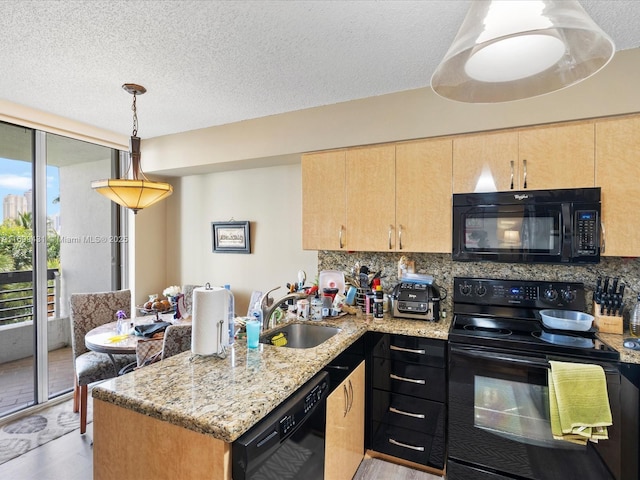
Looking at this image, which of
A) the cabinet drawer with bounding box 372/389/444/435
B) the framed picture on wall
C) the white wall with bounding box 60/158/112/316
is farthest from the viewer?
the framed picture on wall

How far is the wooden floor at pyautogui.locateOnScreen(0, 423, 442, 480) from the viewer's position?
84.0 inches

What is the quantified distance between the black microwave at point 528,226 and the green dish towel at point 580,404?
654 mm

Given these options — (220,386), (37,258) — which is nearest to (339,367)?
(220,386)

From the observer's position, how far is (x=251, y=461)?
40.4 inches

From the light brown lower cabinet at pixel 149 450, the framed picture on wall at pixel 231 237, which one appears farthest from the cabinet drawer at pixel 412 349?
the framed picture on wall at pixel 231 237

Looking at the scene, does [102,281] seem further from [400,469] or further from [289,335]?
[400,469]

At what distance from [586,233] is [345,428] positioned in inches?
69.1

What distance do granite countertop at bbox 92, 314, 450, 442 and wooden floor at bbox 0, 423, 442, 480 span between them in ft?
3.30

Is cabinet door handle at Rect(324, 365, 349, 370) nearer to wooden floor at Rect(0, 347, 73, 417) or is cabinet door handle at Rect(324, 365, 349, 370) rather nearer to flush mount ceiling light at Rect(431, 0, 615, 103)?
flush mount ceiling light at Rect(431, 0, 615, 103)

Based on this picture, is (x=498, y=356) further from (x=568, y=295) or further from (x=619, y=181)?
(x=619, y=181)

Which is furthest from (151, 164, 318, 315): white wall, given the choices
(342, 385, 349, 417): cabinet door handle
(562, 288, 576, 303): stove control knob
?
(562, 288, 576, 303): stove control knob

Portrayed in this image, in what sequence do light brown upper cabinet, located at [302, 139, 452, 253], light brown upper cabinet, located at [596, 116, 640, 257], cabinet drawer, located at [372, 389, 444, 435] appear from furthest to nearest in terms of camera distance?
light brown upper cabinet, located at [302, 139, 452, 253]
cabinet drawer, located at [372, 389, 444, 435]
light brown upper cabinet, located at [596, 116, 640, 257]

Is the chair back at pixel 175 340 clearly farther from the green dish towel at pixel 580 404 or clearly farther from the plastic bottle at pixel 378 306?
the green dish towel at pixel 580 404

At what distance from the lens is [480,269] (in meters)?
2.49
